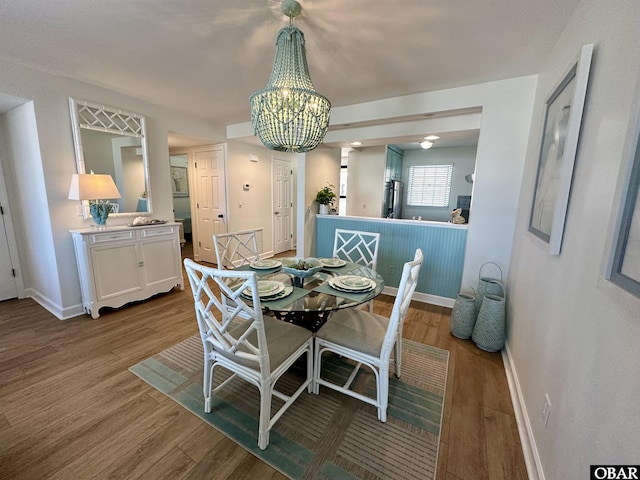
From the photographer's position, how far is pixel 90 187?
258 centimetres

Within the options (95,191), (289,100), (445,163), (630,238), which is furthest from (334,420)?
(445,163)

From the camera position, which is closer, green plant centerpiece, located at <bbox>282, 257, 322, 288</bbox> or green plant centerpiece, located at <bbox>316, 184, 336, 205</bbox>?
green plant centerpiece, located at <bbox>282, 257, 322, 288</bbox>

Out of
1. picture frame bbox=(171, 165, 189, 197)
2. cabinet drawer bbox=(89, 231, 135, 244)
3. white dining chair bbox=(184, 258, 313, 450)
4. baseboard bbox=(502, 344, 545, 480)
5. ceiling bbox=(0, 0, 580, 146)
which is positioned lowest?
baseboard bbox=(502, 344, 545, 480)

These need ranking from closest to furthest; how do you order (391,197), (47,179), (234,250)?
(47,179)
(234,250)
(391,197)

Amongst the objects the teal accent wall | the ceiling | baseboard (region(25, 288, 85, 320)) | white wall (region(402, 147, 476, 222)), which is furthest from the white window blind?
baseboard (region(25, 288, 85, 320))

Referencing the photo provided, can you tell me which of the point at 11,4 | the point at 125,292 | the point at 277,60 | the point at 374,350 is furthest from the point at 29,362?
the point at 277,60

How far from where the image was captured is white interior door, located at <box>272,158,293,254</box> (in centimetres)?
547

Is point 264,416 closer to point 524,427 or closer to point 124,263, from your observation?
point 524,427

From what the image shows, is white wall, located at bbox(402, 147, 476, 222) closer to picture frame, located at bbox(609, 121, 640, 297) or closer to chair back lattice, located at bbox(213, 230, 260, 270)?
chair back lattice, located at bbox(213, 230, 260, 270)

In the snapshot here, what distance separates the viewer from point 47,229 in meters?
2.66

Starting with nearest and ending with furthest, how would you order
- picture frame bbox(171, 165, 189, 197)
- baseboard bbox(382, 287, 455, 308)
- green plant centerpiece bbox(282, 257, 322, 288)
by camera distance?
green plant centerpiece bbox(282, 257, 322, 288)
baseboard bbox(382, 287, 455, 308)
picture frame bbox(171, 165, 189, 197)

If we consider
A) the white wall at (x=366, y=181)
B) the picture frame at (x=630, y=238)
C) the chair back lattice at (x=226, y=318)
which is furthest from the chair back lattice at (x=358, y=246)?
the white wall at (x=366, y=181)

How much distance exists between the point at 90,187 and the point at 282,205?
3.43m

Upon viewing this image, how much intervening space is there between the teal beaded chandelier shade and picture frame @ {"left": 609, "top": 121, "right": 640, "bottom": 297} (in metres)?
1.38
